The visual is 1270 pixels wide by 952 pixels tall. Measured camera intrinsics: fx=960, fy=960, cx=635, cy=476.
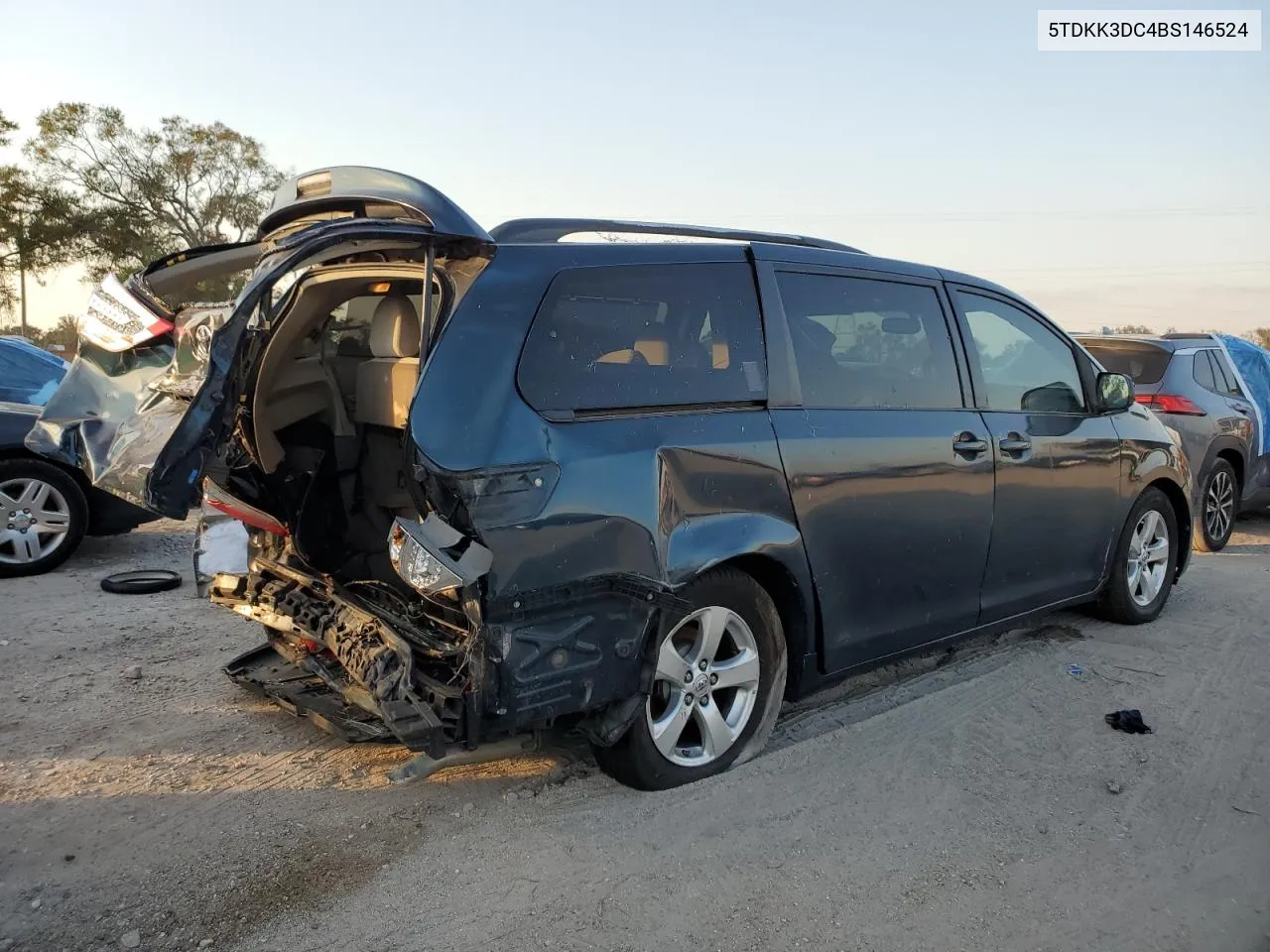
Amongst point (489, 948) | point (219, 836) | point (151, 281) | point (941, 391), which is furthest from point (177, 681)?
point (941, 391)

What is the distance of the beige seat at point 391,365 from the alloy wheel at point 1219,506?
7.19m

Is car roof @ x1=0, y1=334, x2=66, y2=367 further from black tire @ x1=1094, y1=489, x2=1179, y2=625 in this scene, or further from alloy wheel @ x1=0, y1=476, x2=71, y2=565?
black tire @ x1=1094, y1=489, x2=1179, y2=625

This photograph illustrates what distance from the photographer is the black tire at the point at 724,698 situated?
10.9 ft

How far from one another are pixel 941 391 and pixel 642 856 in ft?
7.85

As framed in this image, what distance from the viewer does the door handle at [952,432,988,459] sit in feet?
13.7

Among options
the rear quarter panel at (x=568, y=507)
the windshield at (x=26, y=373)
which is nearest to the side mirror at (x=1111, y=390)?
the rear quarter panel at (x=568, y=507)

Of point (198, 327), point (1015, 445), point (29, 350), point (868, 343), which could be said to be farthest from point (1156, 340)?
point (29, 350)

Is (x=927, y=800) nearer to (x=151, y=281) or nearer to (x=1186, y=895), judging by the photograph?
(x=1186, y=895)

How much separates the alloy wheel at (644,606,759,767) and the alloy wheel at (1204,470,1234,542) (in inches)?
247

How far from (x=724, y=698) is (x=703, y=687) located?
0.66 feet

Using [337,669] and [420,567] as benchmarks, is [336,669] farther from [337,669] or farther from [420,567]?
[420,567]

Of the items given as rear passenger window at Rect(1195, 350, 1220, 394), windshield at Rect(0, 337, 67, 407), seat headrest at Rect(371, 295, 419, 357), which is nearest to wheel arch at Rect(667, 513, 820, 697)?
seat headrest at Rect(371, 295, 419, 357)

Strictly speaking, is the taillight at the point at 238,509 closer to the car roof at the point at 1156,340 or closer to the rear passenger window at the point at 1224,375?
the car roof at the point at 1156,340

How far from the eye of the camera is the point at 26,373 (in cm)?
730
